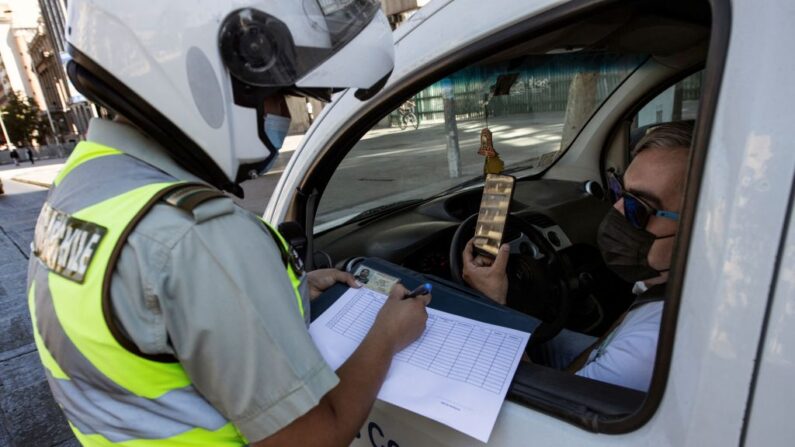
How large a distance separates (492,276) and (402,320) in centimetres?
69

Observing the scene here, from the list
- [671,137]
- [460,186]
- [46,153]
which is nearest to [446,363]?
[671,137]

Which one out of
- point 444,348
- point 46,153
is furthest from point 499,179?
point 46,153

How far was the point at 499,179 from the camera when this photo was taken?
65.1 inches

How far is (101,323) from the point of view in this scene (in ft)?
2.38

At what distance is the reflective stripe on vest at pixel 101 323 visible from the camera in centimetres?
74

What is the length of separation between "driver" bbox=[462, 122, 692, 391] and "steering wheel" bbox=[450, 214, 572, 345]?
472 millimetres

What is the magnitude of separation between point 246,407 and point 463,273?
113 centimetres

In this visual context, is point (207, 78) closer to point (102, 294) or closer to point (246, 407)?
point (102, 294)

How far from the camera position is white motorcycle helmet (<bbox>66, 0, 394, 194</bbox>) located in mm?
876

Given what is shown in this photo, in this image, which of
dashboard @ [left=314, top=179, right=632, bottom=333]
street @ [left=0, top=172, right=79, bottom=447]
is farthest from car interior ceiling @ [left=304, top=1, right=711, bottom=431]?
street @ [left=0, top=172, right=79, bottom=447]

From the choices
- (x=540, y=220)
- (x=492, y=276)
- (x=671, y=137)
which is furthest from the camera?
(x=540, y=220)

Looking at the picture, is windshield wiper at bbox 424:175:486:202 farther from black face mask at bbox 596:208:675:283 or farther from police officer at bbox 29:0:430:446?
police officer at bbox 29:0:430:446

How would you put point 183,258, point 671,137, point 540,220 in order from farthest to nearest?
point 540,220
point 671,137
point 183,258

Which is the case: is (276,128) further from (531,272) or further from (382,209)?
(382,209)
